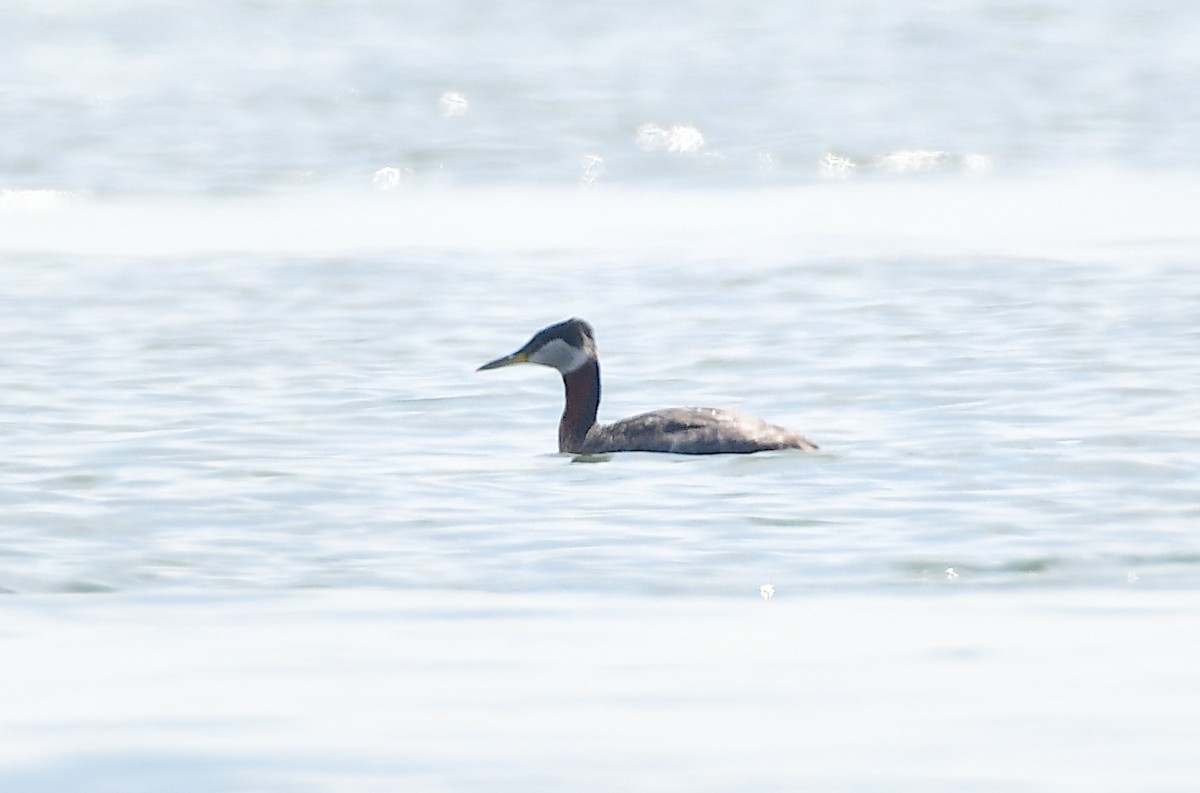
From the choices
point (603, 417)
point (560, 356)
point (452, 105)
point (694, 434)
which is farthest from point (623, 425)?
point (452, 105)

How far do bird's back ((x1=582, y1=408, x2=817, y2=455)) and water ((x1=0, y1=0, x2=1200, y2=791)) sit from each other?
0.43ft

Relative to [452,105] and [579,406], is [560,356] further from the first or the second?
[452,105]

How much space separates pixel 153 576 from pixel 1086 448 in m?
4.94

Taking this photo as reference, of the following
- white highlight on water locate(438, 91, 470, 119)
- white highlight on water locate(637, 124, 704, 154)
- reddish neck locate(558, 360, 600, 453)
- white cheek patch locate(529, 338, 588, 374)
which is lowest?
white highlight on water locate(637, 124, 704, 154)

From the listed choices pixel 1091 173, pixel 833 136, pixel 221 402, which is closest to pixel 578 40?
pixel 833 136

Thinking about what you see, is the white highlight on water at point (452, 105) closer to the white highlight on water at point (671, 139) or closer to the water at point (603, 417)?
the water at point (603, 417)

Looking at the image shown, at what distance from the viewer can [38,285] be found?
69.0 feet

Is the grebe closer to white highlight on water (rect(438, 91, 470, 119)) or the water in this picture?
the water

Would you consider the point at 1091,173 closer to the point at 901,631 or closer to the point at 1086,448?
the point at 1086,448

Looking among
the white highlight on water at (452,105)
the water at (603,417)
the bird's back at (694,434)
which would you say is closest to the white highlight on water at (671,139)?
the water at (603,417)

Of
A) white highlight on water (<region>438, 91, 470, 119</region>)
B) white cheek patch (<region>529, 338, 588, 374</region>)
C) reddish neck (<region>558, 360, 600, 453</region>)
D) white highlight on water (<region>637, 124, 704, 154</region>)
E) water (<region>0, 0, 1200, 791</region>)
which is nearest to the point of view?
water (<region>0, 0, 1200, 791</region>)

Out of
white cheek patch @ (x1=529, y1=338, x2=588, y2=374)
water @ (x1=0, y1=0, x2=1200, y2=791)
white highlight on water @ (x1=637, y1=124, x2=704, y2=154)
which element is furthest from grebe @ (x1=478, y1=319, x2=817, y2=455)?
white highlight on water @ (x1=637, y1=124, x2=704, y2=154)

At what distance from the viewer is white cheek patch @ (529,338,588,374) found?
14375 millimetres

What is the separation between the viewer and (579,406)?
14.0 m
